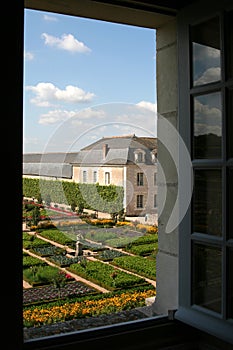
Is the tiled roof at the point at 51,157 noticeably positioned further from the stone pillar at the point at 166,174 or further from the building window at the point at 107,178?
the stone pillar at the point at 166,174

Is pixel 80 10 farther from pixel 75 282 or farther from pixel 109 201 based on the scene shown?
pixel 75 282

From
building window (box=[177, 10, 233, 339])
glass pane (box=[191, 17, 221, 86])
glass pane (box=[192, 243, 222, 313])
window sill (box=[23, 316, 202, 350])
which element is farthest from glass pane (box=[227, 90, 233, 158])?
window sill (box=[23, 316, 202, 350])

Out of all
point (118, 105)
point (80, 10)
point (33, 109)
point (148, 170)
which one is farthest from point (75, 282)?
point (80, 10)

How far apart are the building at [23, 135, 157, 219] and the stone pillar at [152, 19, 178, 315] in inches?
9.6

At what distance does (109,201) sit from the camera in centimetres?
211

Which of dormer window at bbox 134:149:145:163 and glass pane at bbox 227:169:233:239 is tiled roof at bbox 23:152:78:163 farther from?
glass pane at bbox 227:169:233:239

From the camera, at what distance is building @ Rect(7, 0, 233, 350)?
105 centimetres

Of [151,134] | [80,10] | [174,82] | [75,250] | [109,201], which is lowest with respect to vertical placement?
[75,250]

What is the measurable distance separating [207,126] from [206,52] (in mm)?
272

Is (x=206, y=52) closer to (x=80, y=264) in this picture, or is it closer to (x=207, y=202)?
(x=207, y=202)

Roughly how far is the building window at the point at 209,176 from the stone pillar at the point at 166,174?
0.24m

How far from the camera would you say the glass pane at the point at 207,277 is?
1.33 metres

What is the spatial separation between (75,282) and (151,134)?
2.94 feet

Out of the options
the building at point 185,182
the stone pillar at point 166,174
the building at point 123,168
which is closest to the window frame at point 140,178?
the building at point 123,168
